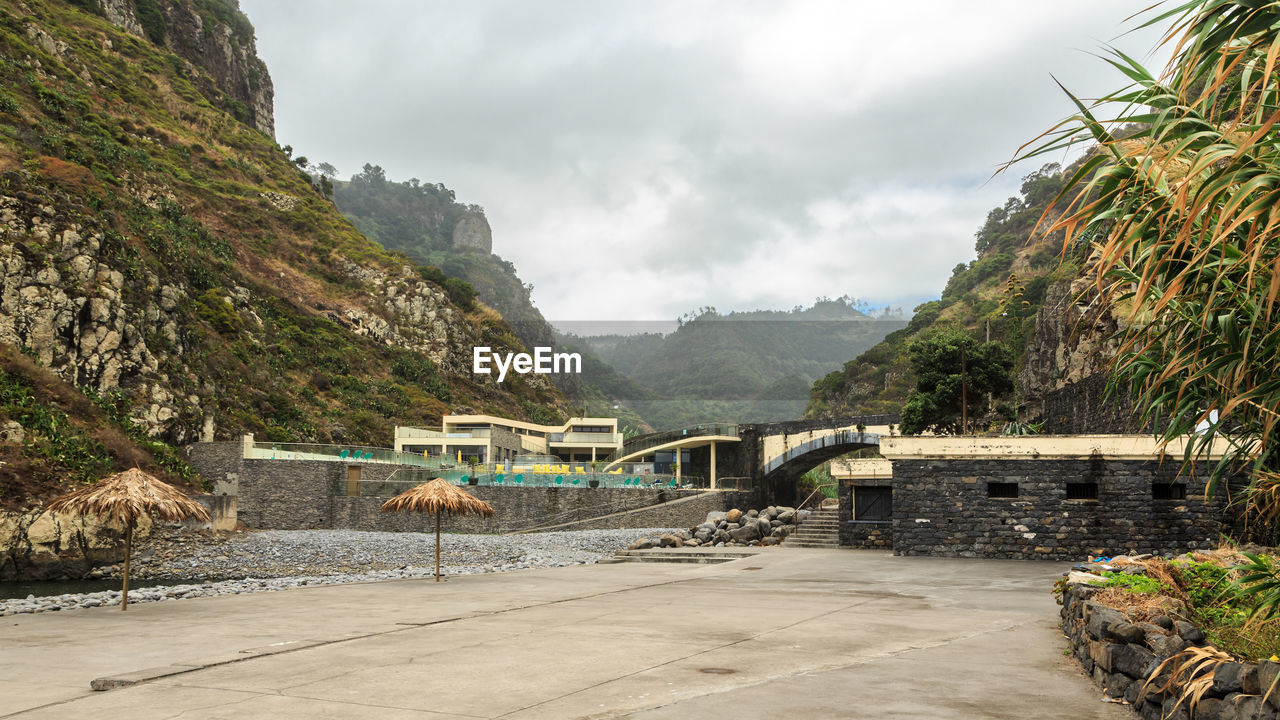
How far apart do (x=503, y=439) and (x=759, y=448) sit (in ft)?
62.3

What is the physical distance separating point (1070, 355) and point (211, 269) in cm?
5834

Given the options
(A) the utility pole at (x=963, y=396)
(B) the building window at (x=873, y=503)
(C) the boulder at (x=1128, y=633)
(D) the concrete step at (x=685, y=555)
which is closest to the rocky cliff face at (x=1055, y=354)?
(A) the utility pole at (x=963, y=396)

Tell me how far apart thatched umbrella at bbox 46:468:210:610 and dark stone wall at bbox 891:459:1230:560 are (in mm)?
17276

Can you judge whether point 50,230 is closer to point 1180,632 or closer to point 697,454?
point 697,454

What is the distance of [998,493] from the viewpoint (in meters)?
21.8

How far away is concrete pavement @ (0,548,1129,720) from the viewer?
654 cm

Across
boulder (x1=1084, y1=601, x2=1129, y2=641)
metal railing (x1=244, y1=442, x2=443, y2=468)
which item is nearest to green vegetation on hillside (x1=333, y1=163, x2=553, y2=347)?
metal railing (x1=244, y1=442, x2=443, y2=468)

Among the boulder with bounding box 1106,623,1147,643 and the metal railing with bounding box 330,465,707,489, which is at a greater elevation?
the boulder with bounding box 1106,623,1147,643

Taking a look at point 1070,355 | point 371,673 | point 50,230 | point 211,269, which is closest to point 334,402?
point 211,269

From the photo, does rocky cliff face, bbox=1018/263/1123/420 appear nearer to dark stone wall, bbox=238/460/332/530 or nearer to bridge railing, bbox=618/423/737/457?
bridge railing, bbox=618/423/737/457

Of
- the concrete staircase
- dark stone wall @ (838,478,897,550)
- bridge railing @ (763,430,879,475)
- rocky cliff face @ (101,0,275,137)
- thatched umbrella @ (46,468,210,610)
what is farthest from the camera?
rocky cliff face @ (101,0,275,137)

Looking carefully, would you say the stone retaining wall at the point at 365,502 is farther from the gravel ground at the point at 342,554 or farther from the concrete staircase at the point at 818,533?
the concrete staircase at the point at 818,533

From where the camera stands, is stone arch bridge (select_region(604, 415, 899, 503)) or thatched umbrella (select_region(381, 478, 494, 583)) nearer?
thatched umbrella (select_region(381, 478, 494, 583))

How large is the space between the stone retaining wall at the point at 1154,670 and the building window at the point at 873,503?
1833 cm
